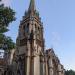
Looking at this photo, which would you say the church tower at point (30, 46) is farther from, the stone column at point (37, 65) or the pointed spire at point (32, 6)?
the pointed spire at point (32, 6)

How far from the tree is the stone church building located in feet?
68.8

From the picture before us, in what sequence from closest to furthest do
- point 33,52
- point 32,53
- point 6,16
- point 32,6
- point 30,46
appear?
point 6,16 < point 33,52 < point 32,53 < point 30,46 < point 32,6

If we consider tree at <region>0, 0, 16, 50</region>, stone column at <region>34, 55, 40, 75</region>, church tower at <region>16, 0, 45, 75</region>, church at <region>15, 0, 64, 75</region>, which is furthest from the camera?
church at <region>15, 0, 64, 75</region>

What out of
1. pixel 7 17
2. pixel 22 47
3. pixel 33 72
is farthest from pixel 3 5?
pixel 22 47

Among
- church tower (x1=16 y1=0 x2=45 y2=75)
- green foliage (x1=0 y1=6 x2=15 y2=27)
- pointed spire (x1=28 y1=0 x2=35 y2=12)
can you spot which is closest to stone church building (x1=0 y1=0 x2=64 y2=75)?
church tower (x1=16 y1=0 x2=45 y2=75)

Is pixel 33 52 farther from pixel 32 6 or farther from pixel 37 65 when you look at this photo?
pixel 32 6

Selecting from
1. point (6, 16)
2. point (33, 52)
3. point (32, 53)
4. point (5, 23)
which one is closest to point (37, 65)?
point (32, 53)

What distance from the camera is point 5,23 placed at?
58.3ft

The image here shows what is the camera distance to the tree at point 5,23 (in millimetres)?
17217

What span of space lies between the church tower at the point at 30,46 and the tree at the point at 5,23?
2096cm

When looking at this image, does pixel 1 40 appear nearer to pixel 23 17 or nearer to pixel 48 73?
pixel 48 73

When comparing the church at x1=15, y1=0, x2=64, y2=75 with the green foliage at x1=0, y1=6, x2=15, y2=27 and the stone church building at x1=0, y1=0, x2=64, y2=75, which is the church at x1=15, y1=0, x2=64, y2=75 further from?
the green foliage at x1=0, y1=6, x2=15, y2=27

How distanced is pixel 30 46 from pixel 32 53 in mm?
1962

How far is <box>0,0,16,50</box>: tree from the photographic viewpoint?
17217 mm
